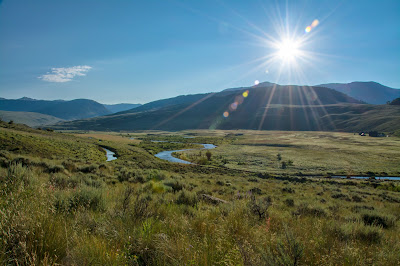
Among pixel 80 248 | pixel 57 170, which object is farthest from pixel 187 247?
pixel 57 170

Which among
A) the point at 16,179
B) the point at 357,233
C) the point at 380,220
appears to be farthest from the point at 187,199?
the point at 380,220

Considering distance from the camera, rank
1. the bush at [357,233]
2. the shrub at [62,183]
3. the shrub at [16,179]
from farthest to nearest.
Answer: the shrub at [62,183] → the shrub at [16,179] → the bush at [357,233]

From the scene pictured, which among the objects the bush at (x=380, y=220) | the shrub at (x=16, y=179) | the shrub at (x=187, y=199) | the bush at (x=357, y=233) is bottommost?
the bush at (x=380, y=220)

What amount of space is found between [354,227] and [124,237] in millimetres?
5386

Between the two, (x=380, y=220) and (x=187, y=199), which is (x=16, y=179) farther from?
→ (x=380, y=220)

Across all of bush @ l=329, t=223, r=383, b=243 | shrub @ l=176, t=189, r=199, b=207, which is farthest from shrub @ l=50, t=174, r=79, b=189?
bush @ l=329, t=223, r=383, b=243

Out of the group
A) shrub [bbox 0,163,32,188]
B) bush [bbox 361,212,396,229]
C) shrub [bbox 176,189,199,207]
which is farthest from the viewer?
shrub [bbox 176,189,199,207]

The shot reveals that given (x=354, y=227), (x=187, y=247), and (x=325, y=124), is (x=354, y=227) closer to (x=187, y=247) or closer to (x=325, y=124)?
(x=187, y=247)

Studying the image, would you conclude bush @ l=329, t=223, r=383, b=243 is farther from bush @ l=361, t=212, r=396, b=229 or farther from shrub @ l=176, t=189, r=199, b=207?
shrub @ l=176, t=189, r=199, b=207

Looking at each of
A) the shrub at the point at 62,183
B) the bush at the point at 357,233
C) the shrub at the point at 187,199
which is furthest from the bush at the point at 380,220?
the shrub at the point at 62,183

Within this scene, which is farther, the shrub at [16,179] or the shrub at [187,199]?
the shrub at [187,199]

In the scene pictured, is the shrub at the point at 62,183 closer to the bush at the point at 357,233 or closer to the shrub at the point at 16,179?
the shrub at the point at 16,179

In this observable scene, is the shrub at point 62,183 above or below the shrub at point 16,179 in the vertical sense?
below

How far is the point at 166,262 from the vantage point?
9.85 ft
